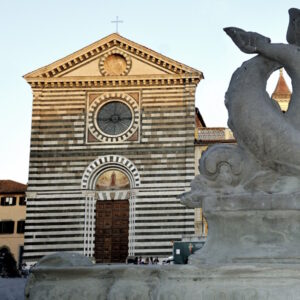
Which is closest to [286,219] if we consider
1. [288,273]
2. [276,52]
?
[288,273]

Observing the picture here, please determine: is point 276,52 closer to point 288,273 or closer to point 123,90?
point 288,273

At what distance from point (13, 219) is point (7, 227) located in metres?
0.60

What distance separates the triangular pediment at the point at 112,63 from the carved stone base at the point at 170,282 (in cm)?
2456

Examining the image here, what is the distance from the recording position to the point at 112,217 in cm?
2853

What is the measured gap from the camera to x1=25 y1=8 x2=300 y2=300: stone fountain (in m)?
4.34

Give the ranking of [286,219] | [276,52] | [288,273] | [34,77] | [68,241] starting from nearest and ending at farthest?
[288,273] < [286,219] < [276,52] < [68,241] < [34,77]

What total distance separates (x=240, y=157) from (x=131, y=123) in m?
23.8

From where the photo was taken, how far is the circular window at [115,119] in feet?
95.6

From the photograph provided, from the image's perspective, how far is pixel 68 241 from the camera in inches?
1104

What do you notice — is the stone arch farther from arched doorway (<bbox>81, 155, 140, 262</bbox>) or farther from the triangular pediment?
the triangular pediment

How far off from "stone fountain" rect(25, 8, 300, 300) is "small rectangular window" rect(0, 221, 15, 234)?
33081mm

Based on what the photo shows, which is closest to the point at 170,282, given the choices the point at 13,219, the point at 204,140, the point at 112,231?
the point at 112,231

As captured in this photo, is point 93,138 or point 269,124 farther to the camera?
point 93,138

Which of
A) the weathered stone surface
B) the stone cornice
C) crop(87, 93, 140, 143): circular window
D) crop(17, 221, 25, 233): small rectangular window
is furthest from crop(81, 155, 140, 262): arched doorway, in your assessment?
the weathered stone surface
